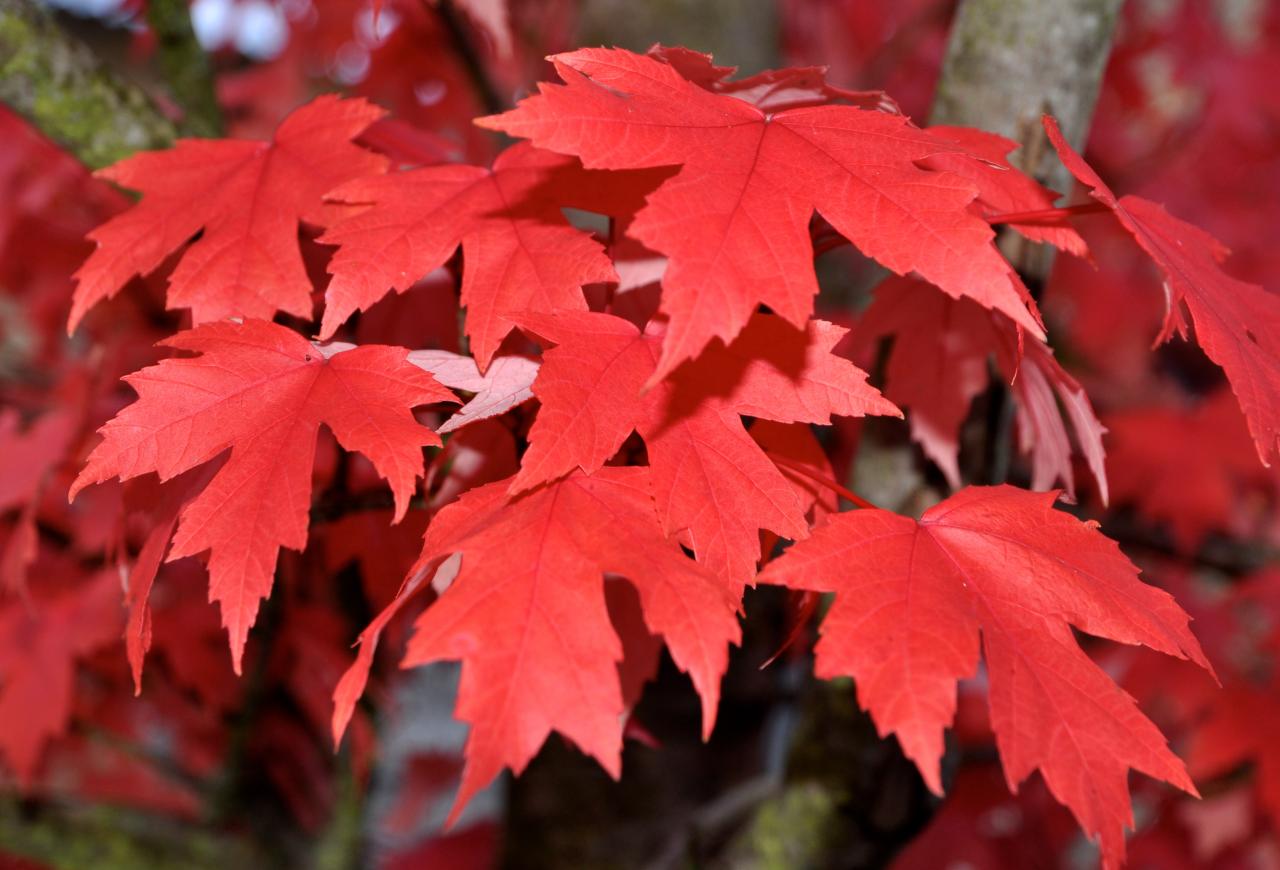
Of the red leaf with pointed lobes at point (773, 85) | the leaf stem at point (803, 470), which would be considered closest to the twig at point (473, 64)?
the red leaf with pointed lobes at point (773, 85)

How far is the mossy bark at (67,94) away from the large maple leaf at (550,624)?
0.60 metres

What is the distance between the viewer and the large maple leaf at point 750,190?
52 centimetres

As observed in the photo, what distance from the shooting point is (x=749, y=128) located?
1.97ft

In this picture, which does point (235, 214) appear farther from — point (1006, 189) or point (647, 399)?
point (1006, 189)

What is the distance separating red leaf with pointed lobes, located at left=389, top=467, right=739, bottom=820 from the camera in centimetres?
49

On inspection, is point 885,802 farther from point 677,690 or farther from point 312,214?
point 312,214

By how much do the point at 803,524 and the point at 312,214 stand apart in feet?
1.34

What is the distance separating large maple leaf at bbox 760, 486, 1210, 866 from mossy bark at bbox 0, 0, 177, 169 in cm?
74

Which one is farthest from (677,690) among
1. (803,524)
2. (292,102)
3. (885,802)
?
(292,102)

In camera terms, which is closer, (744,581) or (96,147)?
(744,581)

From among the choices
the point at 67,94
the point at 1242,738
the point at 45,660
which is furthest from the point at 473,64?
the point at 1242,738

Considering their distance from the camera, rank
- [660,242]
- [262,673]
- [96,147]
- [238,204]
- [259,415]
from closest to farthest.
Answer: [660,242]
[259,415]
[238,204]
[96,147]
[262,673]

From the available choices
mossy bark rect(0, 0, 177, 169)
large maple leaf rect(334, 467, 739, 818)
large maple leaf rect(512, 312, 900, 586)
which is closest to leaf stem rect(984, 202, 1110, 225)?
large maple leaf rect(512, 312, 900, 586)

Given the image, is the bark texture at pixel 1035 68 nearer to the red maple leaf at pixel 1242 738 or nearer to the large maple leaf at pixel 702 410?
the large maple leaf at pixel 702 410
